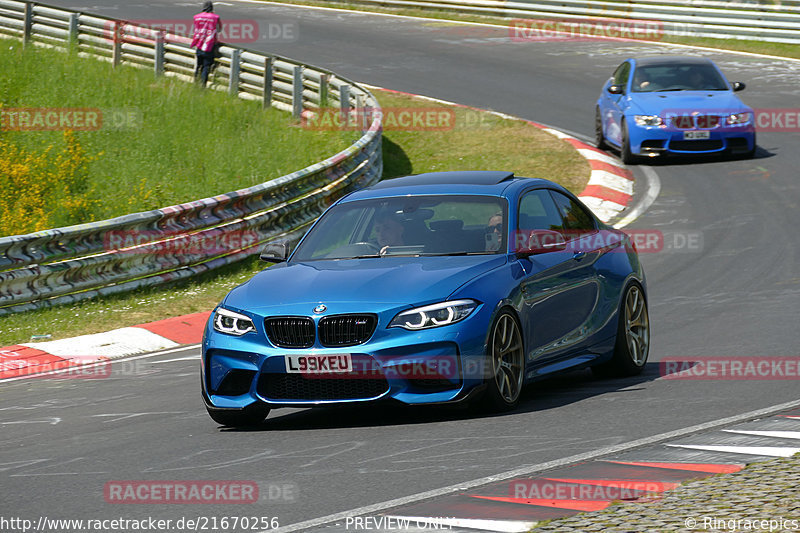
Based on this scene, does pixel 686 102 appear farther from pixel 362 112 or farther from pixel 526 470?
pixel 526 470

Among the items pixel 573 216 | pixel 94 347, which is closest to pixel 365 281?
pixel 573 216

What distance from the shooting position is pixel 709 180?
65.2 feet

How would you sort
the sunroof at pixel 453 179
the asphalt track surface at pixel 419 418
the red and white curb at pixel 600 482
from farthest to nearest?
the sunroof at pixel 453 179, the asphalt track surface at pixel 419 418, the red and white curb at pixel 600 482

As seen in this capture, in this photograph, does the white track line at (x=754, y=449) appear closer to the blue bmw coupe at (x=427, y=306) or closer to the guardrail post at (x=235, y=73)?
the blue bmw coupe at (x=427, y=306)

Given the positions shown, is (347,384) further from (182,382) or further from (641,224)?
(641,224)

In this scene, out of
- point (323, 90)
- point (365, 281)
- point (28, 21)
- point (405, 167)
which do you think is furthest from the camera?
point (28, 21)

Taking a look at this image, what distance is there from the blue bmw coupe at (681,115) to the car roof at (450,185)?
11.5 metres

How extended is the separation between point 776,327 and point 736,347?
1.00m

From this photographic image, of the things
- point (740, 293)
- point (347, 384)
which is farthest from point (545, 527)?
point (740, 293)

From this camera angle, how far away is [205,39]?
83.5 feet

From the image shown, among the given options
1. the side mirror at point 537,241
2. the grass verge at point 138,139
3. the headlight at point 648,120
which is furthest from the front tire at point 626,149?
the side mirror at point 537,241

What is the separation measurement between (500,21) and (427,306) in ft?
104

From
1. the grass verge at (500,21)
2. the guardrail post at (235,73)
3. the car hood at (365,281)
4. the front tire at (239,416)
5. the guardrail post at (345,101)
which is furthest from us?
the grass verge at (500,21)

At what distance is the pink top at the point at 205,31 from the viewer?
25234mm
